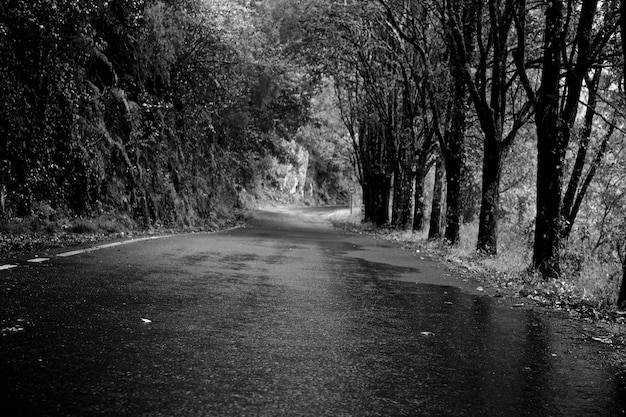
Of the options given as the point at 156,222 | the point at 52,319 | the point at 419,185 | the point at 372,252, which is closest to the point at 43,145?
the point at 156,222

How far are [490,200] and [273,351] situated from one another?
454 inches

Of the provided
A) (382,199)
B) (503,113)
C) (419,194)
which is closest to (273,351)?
(503,113)

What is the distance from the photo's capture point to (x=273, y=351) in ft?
15.6

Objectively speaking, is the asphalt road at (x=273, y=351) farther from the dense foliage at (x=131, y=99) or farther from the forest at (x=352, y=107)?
the dense foliage at (x=131, y=99)

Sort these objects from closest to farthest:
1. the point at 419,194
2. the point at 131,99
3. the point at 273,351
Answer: the point at 273,351
the point at 131,99
the point at 419,194

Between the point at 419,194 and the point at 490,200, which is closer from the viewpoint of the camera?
the point at 490,200

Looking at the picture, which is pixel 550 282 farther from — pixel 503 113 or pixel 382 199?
pixel 382 199

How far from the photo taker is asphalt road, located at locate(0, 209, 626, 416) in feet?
11.7

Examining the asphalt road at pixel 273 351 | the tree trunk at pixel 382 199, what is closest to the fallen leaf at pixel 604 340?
the asphalt road at pixel 273 351

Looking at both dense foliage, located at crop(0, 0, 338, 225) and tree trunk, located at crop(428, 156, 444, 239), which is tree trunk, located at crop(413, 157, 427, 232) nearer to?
tree trunk, located at crop(428, 156, 444, 239)

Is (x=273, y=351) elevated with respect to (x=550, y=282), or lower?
elevated

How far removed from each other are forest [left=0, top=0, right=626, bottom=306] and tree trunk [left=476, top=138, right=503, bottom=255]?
4 cm

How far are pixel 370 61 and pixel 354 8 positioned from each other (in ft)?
18.3

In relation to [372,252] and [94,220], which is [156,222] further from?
[372,252]
